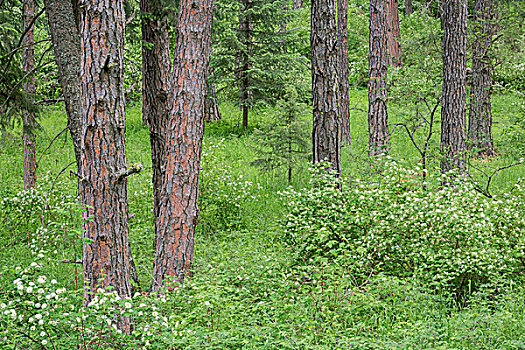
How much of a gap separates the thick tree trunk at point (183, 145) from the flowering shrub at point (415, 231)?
1.56 meters

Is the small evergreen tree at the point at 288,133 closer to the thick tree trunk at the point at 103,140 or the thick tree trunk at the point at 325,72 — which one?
the thick tree trunk at the point at 325,72

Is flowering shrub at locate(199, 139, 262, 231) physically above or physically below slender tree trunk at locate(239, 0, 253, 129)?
below

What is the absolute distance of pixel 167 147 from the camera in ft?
21.0

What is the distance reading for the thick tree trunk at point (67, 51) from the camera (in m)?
5.76

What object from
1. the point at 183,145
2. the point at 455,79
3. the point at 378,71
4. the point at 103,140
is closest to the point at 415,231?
the point at 183,145

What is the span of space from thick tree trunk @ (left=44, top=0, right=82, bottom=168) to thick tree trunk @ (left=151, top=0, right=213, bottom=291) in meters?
1.23

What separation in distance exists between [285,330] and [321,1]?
5352 mm

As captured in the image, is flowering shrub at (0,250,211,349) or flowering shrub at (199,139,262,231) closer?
flowering shrub at (0,250,211,349)

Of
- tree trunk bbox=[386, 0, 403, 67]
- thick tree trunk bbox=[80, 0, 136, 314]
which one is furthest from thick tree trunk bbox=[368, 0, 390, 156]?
thick tree trunk bbox=[80, 0, 136, 314]

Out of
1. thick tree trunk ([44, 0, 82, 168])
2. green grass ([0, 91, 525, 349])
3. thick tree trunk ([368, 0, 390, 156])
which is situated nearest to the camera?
green grass ([0, 91, 525, 349])

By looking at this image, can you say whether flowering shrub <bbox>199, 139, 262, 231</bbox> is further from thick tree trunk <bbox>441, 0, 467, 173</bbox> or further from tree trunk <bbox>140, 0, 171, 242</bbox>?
thick tree trunk <bbox>441, 0, 467, 173</bbox>

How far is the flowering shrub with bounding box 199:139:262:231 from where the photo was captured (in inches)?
364

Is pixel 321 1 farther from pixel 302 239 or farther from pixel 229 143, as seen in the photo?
pixel 229 143

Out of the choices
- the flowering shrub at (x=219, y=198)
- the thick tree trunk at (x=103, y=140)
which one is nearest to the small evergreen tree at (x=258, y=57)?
the flowering shrub at (x=219, y=198)
